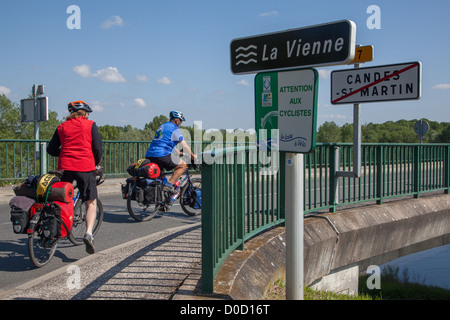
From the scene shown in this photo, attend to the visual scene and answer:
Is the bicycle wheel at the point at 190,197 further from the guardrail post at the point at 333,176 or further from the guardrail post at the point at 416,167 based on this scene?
the guardrail post at the point at 416,167

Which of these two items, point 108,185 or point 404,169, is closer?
point 404,169

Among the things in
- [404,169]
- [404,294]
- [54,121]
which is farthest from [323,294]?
[54,121]

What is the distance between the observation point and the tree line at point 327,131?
26.5 m

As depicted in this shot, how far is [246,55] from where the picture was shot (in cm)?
334

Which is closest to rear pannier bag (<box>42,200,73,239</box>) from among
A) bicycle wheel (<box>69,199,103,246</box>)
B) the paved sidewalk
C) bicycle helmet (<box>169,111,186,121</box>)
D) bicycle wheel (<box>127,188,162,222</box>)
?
the paved sidewalk

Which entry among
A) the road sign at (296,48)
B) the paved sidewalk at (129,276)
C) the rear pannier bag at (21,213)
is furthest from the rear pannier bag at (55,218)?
the road sign at (296,48)

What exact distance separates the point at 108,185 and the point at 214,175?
933 centimetres

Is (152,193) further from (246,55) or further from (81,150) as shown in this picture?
(246,55)

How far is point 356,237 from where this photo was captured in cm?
691

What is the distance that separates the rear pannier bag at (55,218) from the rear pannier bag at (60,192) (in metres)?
0.06

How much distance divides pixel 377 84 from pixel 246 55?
3.83 m

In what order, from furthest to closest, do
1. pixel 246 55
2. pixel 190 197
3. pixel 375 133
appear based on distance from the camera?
pixel 375 133, pixel 190 197, pixel 246 55

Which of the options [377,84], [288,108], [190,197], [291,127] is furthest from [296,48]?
[190,197]
